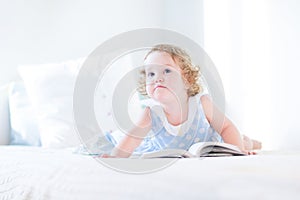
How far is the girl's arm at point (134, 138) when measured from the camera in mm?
1018

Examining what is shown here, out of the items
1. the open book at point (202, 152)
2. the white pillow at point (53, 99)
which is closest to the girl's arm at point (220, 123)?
the open book at point (202, 152)

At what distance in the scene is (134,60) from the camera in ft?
6.40

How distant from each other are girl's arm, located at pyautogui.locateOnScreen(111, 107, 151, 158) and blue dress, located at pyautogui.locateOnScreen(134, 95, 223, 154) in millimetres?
16

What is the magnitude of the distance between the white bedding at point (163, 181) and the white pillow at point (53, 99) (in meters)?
0.90

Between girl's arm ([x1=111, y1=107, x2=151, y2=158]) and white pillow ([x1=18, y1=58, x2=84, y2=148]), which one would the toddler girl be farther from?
white pillow ([x1=18, y1=58, x2=84, y2=148])

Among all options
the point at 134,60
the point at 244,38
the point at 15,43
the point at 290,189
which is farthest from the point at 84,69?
the point at 290,189

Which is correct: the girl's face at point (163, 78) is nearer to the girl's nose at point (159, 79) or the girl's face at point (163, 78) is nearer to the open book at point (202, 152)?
the girl's nose at point (159, 79)

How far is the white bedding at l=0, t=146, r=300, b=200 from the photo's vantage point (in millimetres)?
529

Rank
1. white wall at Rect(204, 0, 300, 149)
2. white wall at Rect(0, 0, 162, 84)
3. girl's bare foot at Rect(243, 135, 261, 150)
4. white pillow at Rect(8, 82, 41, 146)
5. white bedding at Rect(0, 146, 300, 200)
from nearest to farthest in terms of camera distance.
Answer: white bedding at Rect(0, 146, 300, 200)
girl's bare foot at Rect(243, 135, 261, 150)
white wall at Rect(204, 0, 300, 149)
white pillow at Rect(8, 82, 41, 146)
white wall at Rect(0, 0, 162, 84)

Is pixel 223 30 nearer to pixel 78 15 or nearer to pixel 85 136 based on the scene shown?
pixel 78 15

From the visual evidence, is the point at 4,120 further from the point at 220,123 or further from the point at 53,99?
the point at 220,123

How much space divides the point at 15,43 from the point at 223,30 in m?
1.00

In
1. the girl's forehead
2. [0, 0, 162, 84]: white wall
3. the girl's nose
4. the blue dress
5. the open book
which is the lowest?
the open book

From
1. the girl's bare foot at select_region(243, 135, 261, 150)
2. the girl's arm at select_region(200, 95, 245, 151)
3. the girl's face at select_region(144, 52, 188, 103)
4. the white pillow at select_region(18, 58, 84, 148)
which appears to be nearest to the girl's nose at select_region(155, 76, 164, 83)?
the girl's face at select_region(144, 52, 188, 103)
